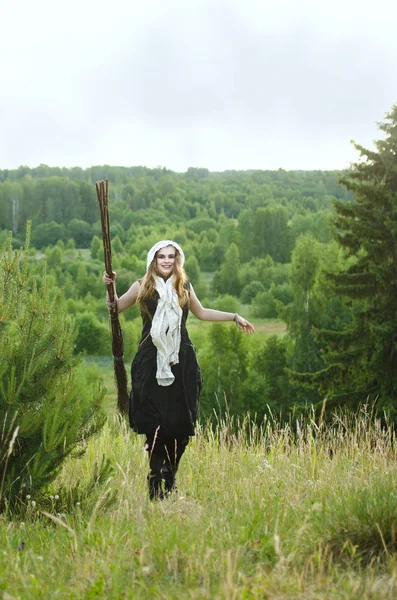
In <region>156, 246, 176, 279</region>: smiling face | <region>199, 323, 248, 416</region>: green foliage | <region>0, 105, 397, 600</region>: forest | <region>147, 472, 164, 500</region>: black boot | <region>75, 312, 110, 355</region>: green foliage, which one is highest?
<region>156, 246, 176, 279</region>: smiling face

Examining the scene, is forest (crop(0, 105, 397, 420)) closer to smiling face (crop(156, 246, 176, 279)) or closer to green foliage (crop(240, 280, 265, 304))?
green foliage (crop(240, 280, 265, 304))

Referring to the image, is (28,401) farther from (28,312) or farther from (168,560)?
(168,560)

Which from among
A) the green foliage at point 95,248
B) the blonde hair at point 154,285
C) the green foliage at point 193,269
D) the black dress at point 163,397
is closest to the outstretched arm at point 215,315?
the blonde hair at point 154,285

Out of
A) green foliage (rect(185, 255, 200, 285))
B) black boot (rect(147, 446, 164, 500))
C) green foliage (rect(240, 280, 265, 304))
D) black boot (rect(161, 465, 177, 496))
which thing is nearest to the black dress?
black boot (rect(147, 446, 164, 500))

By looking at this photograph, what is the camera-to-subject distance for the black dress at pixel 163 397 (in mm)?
4559

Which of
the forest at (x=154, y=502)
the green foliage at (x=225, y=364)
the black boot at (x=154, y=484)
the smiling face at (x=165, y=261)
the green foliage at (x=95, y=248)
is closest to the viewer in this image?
the forest at (x=154, y=502)

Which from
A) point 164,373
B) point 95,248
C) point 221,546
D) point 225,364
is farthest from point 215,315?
point 95,248

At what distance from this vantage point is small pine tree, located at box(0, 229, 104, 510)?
4.11 metres

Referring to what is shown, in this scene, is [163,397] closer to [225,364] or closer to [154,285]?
[154,285]

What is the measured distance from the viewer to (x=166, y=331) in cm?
455

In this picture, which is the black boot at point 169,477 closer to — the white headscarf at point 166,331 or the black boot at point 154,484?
the black boot at point 154,484

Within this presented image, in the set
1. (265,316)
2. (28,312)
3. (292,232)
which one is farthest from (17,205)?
(28,312)

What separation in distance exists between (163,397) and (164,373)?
0.18m

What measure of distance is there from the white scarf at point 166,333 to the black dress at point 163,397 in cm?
7
